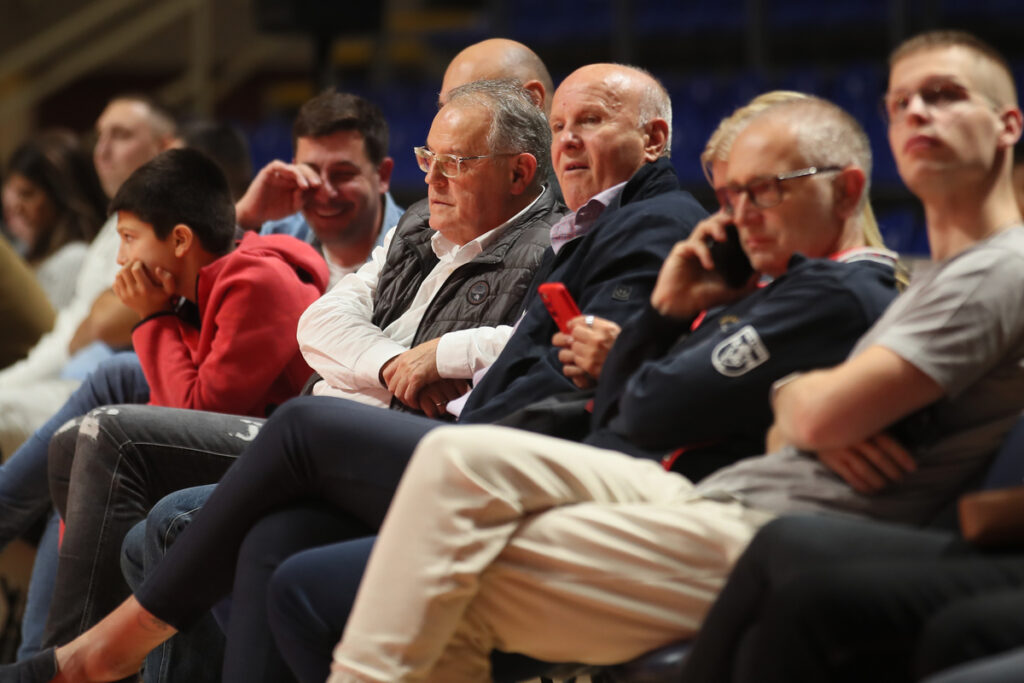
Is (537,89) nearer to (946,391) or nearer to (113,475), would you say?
(113,475)

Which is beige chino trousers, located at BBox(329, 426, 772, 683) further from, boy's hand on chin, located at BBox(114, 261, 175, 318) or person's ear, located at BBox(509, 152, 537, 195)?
boy's hand on chin, located at BBox(114, 261, 175, 318)

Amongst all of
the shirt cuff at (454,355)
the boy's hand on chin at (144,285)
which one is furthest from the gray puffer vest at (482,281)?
the boy's hand on chin at (144,285)

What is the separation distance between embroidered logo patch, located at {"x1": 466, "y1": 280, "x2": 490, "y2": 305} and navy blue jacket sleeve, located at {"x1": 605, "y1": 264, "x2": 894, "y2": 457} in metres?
0.78

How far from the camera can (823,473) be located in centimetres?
175

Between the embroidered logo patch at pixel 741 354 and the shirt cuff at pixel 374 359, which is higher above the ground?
the embroidered logo patch at pixel 741 354

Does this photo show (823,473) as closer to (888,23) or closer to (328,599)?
(328,599)

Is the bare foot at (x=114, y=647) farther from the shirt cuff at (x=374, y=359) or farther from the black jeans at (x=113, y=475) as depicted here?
the shirt cuff at (x=374, y=359)

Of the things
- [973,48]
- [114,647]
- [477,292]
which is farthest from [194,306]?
[973,48]

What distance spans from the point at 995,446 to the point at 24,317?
314 cm

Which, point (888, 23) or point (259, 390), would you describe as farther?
point (888, 23)

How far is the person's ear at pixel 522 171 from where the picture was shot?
8.86ft

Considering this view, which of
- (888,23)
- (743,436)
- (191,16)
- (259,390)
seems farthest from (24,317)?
(191,16)

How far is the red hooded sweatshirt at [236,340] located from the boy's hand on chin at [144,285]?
4cm

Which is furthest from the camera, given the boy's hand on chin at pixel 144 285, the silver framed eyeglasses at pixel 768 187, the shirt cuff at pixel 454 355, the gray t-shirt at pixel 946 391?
the boy's hand on chin at pixel 144 285
